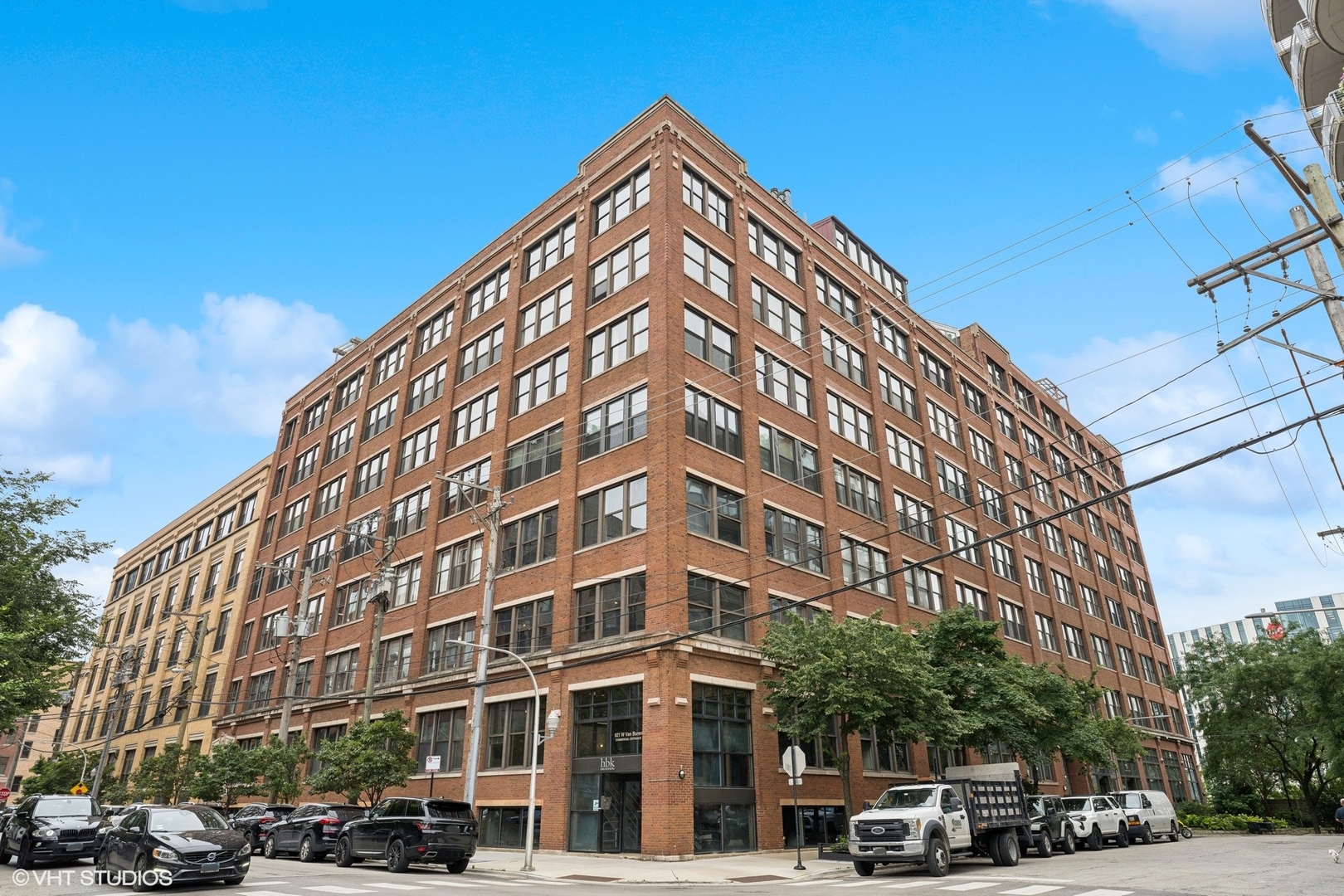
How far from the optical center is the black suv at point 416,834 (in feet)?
68.5

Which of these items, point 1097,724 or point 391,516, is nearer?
point 1097,724

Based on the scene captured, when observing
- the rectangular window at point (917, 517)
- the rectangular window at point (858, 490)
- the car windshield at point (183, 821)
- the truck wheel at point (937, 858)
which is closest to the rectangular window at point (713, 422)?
the rectangular window at point (858, 490)

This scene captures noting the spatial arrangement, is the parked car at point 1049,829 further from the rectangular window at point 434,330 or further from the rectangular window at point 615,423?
the rectangular window at point 434,330

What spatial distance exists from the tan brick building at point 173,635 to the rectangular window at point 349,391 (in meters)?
9.86

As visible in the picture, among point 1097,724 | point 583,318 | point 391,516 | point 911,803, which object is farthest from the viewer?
point 391,516

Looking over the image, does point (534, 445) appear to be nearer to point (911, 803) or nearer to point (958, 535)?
point (911, 803)

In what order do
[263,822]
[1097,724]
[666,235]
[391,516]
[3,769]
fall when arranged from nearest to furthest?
[263,822]
[666,235]
[1097,724]
[391,516]
[3,769]

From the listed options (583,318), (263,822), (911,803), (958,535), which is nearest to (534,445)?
(583,318)

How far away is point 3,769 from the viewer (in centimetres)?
11450

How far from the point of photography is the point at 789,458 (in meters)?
33.4

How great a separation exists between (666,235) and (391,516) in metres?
20.8

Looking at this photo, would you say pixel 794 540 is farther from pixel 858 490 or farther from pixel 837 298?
pixel 837 298

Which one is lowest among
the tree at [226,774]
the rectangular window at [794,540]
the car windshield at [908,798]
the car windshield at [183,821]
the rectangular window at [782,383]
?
the car windshield at [183,821]

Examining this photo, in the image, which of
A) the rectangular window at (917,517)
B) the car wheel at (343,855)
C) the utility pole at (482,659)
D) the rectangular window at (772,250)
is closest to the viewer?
the car wheel at (343,855)
